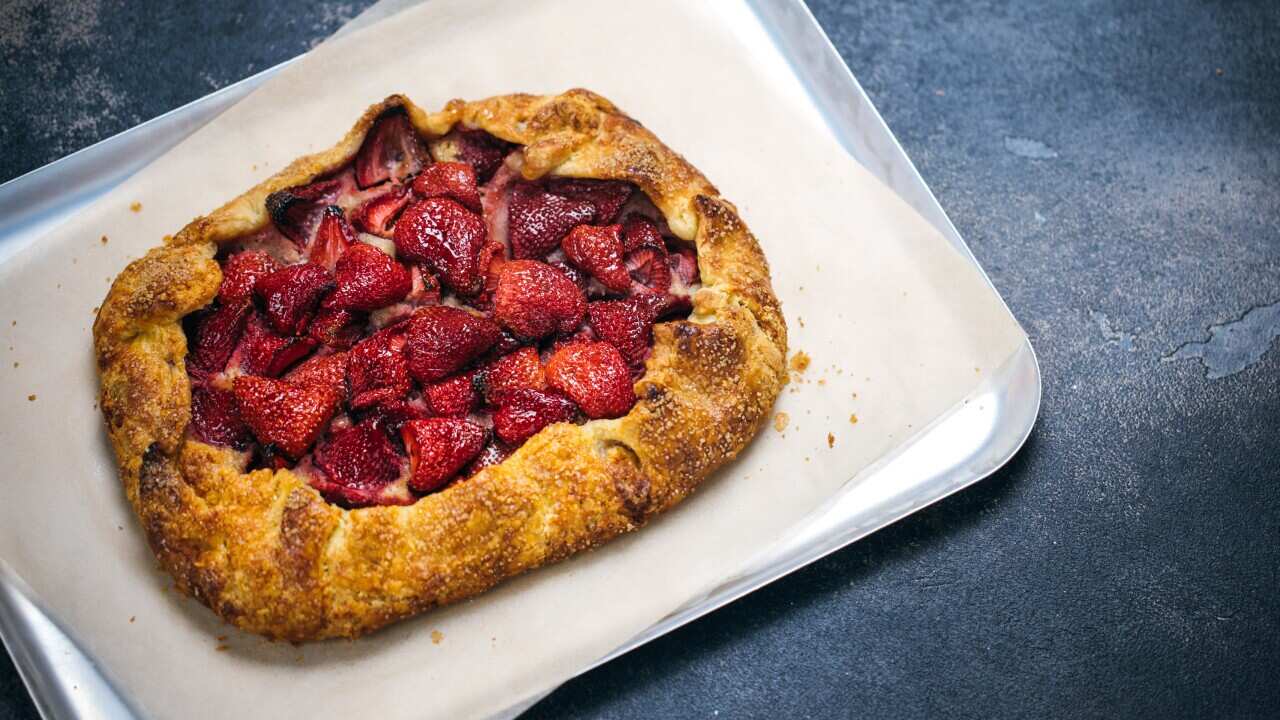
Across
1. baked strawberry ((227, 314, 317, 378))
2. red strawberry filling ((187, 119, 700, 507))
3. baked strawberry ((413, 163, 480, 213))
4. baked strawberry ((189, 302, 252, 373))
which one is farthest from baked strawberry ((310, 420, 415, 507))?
baked strawberry ((413, 163, 480, 213))

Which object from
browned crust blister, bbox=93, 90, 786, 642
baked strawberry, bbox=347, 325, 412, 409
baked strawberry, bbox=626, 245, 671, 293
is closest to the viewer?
browned crust blister, bbox=93, 90, 786, 642

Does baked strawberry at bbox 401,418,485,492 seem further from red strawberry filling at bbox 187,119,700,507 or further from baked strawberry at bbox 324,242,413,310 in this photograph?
baked strawberry at bbox 324,242,413,310

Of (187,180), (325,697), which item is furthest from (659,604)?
(187,180)

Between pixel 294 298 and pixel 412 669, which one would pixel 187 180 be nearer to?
pixel 294 298

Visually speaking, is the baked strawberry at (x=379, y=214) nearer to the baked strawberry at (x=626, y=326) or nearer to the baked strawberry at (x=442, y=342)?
the baked strawberry at (x=442, y=342)

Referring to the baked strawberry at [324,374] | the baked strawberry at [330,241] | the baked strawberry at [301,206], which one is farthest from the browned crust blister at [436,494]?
the baked strawberry at [324,374]
